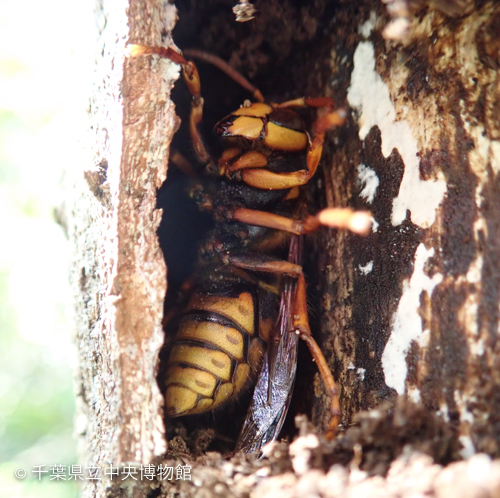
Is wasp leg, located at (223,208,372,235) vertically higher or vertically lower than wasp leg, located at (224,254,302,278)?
higher

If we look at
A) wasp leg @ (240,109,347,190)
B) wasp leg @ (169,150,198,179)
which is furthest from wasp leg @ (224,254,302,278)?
wasp leg @ (169,150,198,179)

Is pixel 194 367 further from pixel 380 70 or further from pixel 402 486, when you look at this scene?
pixel 380 70

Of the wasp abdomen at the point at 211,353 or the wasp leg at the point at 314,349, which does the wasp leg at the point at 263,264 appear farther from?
the wasp abdomen at the point at 211,353

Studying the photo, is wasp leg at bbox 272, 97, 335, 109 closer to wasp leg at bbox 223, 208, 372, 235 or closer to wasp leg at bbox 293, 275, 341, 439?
wasp leg at bbox 223, 208, 372, 235

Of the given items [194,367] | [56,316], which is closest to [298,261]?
[194,367]

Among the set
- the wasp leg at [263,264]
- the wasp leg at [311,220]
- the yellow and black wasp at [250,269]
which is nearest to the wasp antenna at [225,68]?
the yellow and black wasp at [250,269]

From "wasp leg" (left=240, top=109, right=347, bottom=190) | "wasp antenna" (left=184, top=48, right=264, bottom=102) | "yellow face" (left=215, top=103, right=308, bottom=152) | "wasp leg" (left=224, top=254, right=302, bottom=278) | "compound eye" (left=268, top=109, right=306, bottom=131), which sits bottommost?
"wasp leg" (left=224, top=254, right=302, bottom=278)

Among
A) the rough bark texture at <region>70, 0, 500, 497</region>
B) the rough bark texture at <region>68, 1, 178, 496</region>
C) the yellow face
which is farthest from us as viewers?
the yellow face
